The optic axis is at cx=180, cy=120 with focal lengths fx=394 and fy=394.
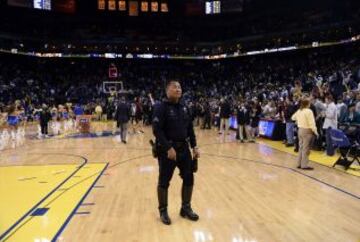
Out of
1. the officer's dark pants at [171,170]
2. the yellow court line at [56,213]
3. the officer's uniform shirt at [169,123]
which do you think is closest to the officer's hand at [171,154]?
the officer's uniform shirt at [169,123]

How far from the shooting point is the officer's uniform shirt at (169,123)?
17.6 ft

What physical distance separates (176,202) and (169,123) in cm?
177

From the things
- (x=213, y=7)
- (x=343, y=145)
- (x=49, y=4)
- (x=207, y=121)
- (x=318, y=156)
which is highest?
(x=213, y=7)

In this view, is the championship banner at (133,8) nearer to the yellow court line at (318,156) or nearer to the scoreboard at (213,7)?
the scoreboard at (213,7)

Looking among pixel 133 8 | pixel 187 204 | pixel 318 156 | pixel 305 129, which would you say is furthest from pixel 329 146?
pixel 133 8

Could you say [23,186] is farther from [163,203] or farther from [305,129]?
[305,129]

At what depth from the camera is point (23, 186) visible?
26.5ft

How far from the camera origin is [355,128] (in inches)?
434

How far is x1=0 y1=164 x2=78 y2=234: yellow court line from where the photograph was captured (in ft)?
20.2

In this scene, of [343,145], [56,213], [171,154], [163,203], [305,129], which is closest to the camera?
[171,154]

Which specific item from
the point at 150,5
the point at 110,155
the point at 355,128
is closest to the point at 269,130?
the point at 355,128

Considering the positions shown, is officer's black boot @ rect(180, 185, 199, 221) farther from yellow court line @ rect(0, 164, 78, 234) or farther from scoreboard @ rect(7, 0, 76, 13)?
scoreboard @ rect(7, 0, 76, 13)

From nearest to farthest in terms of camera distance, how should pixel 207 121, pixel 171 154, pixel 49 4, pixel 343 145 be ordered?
pixel 171 154, pixel 343 145, pixel 207 121, pixel 49 4

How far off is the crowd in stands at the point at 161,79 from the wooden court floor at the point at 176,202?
40.6 feet
